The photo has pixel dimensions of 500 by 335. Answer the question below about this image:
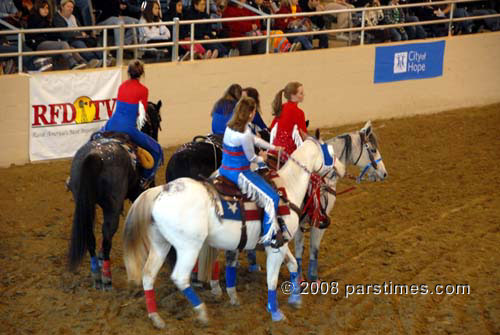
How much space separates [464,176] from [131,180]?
6228 millimetres

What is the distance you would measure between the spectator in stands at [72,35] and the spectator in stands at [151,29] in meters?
0.85

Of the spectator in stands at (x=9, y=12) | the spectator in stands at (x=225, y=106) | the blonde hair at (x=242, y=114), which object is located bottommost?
the spectator in stands at (x=225, y=106)

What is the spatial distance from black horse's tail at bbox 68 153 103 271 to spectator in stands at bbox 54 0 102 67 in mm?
5106

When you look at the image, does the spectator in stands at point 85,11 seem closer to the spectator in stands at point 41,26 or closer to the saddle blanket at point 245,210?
the spectator in stands at point 41,26

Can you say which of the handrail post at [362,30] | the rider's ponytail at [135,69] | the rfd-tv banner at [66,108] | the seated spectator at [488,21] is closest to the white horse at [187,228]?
the rider's ponytail at [135,69]

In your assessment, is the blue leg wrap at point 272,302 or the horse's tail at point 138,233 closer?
the horse's tail at point 138,233

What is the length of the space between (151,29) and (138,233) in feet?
22.3

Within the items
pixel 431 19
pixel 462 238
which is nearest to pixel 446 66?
pixel 431 19

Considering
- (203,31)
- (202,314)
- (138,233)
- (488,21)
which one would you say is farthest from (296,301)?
(488,21)

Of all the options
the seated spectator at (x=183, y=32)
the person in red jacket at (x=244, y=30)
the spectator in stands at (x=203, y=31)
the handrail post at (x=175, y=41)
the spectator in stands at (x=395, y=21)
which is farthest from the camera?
the spectator in stands at (x=395, y=21)

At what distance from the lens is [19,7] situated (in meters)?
13.5

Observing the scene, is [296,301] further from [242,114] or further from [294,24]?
[294,24]

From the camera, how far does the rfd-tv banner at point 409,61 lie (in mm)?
16172

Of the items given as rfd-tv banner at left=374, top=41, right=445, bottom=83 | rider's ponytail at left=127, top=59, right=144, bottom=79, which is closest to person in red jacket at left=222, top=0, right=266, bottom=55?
rfd-tv banner at left=374, top=41, right=445, bottom=83
